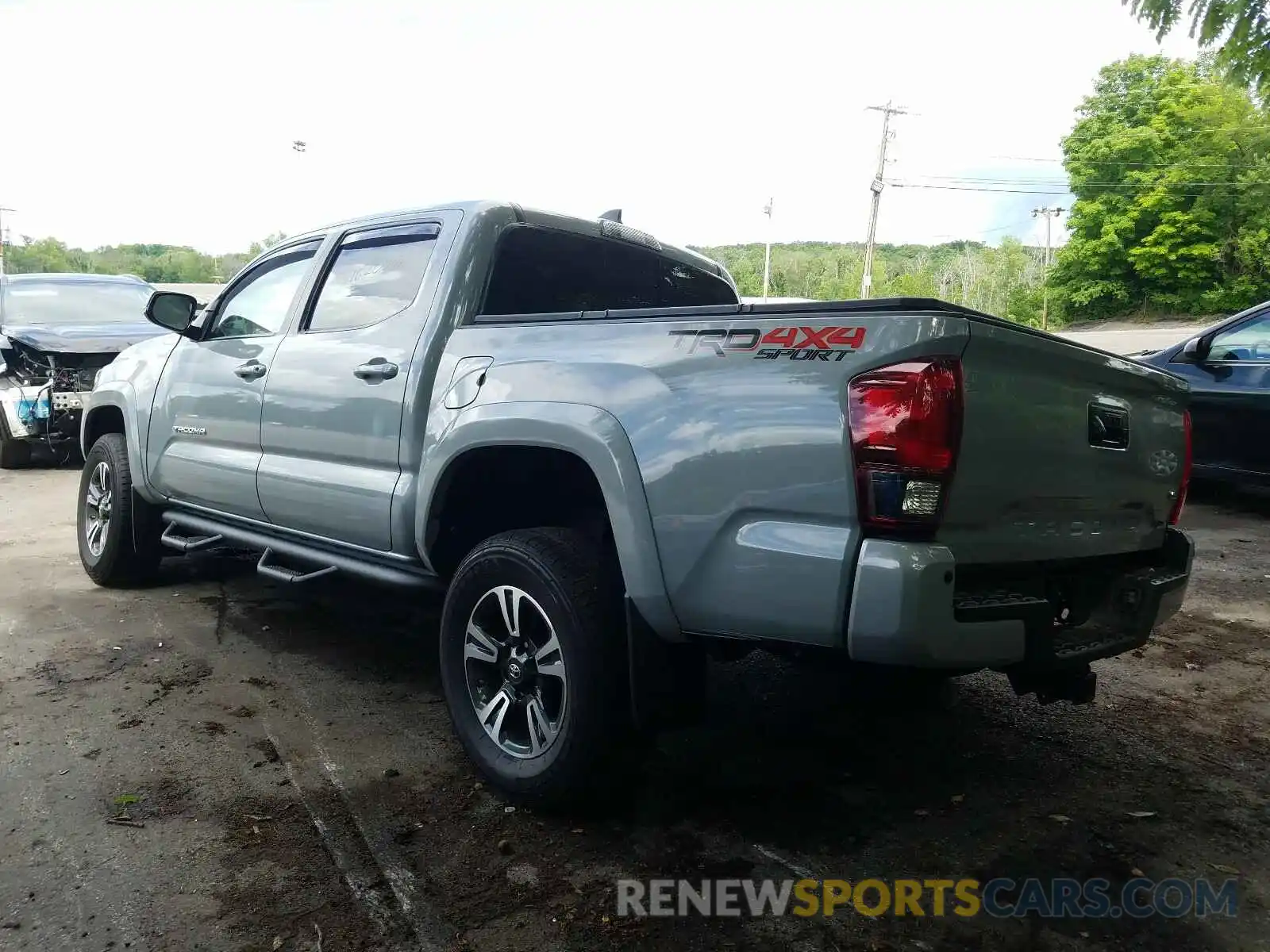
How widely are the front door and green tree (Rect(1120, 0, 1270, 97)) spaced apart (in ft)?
17.4

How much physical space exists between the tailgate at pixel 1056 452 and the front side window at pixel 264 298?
124 inches

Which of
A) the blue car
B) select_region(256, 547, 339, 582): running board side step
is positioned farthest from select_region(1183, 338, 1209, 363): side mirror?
select_region(256, 547, 339, 582): running board side step

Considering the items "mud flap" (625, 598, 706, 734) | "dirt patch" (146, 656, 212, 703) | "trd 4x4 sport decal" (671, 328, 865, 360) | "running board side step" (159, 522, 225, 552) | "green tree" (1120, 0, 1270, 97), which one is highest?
"green tree" (1120, 0, 1270, 97)

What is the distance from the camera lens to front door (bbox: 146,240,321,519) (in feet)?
14.1

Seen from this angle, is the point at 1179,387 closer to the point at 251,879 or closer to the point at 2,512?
the point at 251,879

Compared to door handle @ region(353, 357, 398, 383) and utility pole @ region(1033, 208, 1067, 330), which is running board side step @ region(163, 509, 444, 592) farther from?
utility pole @ region(1033, 208, 1067, 330)

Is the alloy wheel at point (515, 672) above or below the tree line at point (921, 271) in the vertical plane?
below

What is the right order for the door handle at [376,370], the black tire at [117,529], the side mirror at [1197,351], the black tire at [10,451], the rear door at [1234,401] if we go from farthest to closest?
the black tire at [10,451] → the side mirror at [1197,351] → the rear door at [1234,401] → the black tire at [117,529] → the door handle at [376,370]

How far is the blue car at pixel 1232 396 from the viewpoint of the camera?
695cm

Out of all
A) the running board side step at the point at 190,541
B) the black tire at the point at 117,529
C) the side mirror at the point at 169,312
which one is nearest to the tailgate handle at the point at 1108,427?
the running board side step at the point at 190,541

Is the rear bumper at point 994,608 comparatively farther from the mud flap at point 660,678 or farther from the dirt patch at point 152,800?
the dirt patch at point 152,800

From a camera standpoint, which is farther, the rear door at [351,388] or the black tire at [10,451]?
the black tire at [10,451]

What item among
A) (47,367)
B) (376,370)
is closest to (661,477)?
(376,370)

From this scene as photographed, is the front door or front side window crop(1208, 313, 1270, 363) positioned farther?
front side window crop(1208, 313, 1270, 363)
